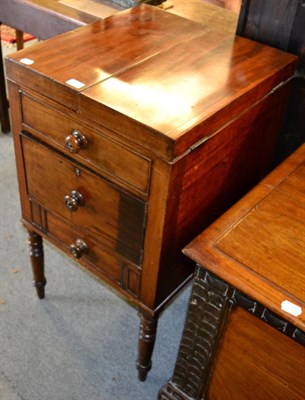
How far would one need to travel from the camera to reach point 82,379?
4.42ft

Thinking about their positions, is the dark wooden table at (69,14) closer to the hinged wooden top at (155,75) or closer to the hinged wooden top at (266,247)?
the hinged wooden top at (155,75)

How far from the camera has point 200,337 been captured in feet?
3.29

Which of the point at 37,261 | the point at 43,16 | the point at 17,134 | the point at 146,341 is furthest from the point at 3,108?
the point at 146,341

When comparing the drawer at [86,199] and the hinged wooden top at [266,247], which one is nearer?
the hinged wooden top at [266,247]

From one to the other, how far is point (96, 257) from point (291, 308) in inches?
19.8

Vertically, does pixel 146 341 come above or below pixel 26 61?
below

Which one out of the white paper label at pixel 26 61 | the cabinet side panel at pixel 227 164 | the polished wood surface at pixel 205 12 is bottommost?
the cabinet side panel at pixel 227 164

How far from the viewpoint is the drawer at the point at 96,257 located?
1.10 meters

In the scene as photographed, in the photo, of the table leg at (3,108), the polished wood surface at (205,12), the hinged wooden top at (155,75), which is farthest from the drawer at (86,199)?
the table leg at (3,108)

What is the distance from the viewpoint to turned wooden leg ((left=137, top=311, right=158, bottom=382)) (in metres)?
1.17

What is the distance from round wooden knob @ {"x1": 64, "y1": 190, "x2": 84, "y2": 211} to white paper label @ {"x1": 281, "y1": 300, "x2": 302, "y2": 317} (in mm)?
484

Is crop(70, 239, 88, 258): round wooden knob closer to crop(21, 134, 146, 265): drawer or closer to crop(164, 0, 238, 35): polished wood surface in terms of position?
crop(21, 134, 146, 265): drawer

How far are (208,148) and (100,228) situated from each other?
30 cm

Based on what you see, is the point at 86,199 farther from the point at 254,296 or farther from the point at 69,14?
the point at 69,14
